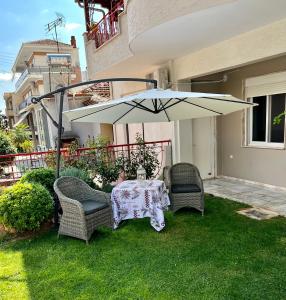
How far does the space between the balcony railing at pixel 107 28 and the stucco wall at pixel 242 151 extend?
330 cm

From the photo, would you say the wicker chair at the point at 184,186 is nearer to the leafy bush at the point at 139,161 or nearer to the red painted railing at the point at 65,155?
the leafy bush at the point at 139,161

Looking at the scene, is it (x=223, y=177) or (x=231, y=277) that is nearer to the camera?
(x=231, y=277)

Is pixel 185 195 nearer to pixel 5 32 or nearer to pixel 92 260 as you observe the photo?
pixel 92 260

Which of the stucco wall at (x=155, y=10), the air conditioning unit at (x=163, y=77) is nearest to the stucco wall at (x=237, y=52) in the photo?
the air conditioning unit at (x=163, y=77)

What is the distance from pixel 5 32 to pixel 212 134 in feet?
88.3

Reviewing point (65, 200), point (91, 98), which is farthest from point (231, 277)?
point (91, 98)

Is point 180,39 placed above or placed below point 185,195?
above

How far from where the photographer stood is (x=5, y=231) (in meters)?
5.67

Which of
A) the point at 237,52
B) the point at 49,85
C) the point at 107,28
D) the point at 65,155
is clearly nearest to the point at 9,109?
the point at 49,85

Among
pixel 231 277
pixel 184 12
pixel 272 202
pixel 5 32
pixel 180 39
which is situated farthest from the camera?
pixel 5 32

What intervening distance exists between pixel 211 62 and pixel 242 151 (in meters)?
3.16

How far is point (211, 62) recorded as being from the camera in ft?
22.7

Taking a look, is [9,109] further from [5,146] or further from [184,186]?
[184,186]

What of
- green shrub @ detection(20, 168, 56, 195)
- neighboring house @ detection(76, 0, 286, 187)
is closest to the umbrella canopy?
neighboring house @ detection(76, 0, 286, 187)
